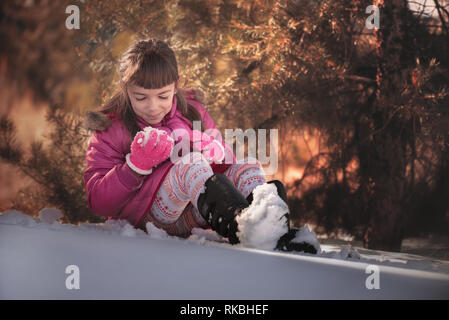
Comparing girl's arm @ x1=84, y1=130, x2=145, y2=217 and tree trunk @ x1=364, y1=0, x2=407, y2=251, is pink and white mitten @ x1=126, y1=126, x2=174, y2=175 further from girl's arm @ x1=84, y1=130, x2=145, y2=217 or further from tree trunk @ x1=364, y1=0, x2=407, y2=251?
tree trunk @ x1=364, y1=0, x2=407, y2=251

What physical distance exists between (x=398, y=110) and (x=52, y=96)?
3.47ft

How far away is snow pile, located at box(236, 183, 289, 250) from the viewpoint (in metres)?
0.78

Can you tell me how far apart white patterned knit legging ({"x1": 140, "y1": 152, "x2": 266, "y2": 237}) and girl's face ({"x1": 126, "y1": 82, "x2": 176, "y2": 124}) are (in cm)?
14

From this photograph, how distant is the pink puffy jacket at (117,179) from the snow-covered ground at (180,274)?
172mm

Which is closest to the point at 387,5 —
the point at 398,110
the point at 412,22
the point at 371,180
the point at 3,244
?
the point at 412,22

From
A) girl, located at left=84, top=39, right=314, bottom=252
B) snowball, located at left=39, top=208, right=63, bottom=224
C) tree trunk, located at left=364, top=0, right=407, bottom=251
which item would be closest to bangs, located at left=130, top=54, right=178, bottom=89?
girl, located at left=84, top=39, right=314, bottom=252

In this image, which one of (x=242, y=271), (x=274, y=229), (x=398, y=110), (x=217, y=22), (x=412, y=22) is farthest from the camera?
(x=217, y=22)

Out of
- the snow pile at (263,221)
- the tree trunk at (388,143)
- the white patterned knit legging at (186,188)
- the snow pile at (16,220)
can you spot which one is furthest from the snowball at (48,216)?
the tree trunk at (388,143)

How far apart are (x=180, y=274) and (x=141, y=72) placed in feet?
1.58

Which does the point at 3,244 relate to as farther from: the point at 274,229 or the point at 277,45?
A: the point at 277,45

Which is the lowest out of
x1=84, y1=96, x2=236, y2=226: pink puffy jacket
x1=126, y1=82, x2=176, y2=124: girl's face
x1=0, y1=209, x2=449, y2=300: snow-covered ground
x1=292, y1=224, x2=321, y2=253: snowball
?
x1=0, y1=209, x2=449, y2=300: snow-covered ground

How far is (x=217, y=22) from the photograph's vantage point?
1538 millimetres

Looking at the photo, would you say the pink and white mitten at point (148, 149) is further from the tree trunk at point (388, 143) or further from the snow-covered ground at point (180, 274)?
the tree trunk at point (388, 143)

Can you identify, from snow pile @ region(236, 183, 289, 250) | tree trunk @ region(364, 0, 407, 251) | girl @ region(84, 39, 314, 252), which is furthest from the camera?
tree trunk @ region(364, 0, 407, 251)
